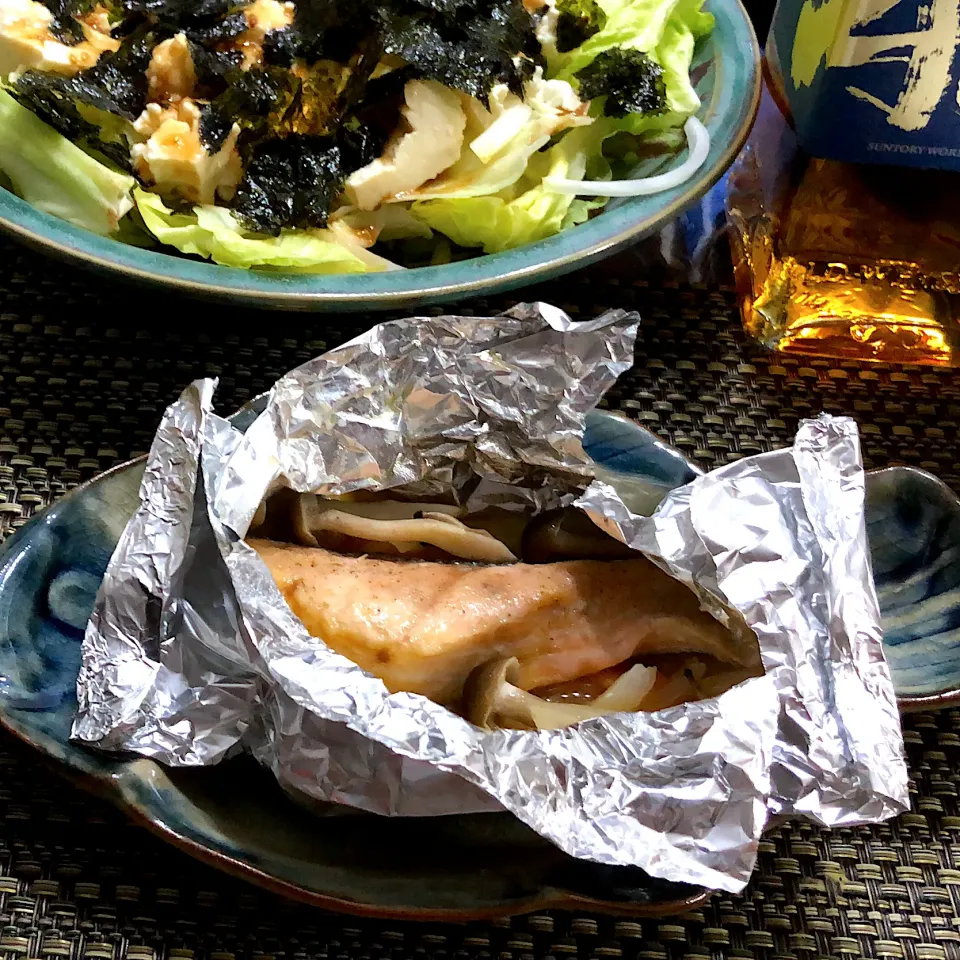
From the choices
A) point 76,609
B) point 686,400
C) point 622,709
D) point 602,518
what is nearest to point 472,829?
point 622,709

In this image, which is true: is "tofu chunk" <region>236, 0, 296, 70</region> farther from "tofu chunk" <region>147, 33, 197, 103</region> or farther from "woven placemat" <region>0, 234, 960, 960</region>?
"woven placemat" <region>0, 234, 960, 960</region>

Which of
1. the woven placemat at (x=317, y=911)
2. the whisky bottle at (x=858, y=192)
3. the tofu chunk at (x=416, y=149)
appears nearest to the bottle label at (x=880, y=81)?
the whisky bottle at (x=858, y=192)

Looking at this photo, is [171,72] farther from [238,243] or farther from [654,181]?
[654,181]

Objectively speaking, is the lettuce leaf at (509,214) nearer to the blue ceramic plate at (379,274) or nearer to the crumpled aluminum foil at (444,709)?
the blue ceramic plate at (379,274)

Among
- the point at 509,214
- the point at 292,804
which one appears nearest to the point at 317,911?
the point at 292,804

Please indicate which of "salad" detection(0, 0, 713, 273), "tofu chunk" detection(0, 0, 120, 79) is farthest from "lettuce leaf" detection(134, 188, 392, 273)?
"tofu chunk" detection(0, 0, 120, 79)

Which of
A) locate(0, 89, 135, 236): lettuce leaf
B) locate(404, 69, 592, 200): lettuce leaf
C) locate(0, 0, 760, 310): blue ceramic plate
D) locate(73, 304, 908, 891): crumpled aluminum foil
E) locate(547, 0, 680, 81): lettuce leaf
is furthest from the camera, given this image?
locate(547, 0, 680, 81): lettuce leaf
